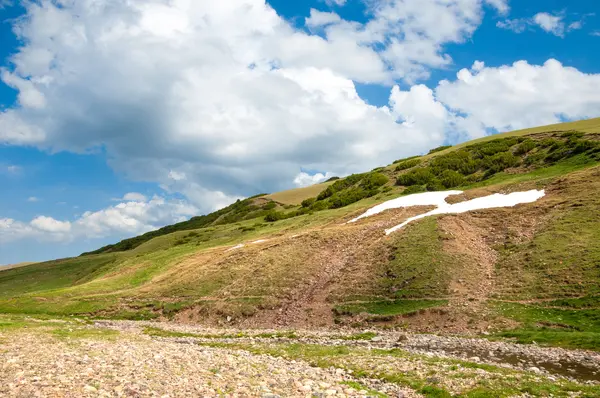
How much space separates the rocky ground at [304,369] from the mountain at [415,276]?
5.31 metres

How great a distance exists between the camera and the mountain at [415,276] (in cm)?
3556

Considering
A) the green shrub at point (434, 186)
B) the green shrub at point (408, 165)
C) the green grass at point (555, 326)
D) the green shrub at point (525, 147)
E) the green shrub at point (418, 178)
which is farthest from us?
the green shrub at point (408, 165)

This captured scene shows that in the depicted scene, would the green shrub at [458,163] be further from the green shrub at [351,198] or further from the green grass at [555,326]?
the green grass at [555,326]

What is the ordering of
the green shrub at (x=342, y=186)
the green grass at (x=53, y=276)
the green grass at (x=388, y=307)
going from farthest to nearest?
the green shrub at (x=342, y=186)
the green grass at (x=53, y=276)
the green grass at (x=388, y=307)

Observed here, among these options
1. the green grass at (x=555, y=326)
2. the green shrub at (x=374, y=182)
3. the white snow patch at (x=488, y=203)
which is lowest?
the green grass at (x=555, y=326)

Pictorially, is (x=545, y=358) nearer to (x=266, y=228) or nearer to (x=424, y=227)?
(x=424, y=227)

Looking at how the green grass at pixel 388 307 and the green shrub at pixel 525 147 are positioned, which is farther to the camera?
the green shrub at pixel 525 147

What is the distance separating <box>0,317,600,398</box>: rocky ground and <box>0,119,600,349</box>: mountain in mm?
5314

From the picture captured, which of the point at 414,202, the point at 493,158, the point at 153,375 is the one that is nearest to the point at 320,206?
the point at 493,158

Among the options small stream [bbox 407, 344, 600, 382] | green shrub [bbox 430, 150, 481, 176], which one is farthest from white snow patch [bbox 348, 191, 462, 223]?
small stream [bbox 407, 344, 600, 382]

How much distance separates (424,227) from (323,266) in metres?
14.1

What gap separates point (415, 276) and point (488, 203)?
2098cm

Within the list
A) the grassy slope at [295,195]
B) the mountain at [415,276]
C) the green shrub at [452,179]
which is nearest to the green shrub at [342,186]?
the grassy slope at [295,195]

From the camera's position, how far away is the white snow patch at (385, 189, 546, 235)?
55.9 metres
